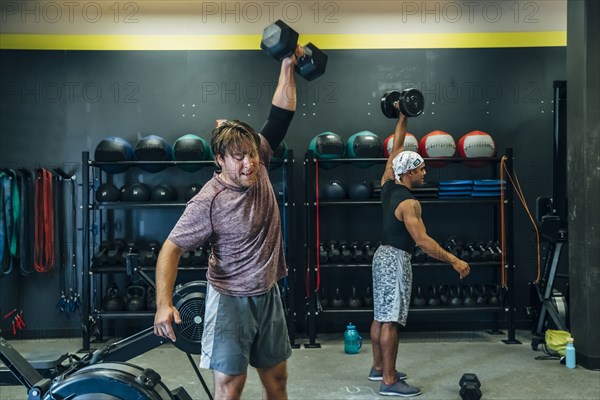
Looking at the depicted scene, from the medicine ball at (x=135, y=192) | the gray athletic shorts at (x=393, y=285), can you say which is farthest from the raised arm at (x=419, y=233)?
the medicine ball at (x=135, y=192)

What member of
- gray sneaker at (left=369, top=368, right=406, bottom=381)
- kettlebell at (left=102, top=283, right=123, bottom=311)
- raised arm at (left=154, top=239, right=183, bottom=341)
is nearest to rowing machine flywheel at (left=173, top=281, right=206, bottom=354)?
raised arm at (left=154, top=239, right=183, bottom=341)

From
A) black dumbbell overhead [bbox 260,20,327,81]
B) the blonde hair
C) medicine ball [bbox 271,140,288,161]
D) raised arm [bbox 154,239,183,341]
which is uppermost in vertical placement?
black dumbbell overhead [bbox 260,20,327,81]

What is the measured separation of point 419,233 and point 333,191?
1.79 metres

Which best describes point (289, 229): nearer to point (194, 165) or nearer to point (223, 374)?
point (194, 165)

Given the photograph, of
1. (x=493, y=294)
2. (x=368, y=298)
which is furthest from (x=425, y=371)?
(x=493, y=294)

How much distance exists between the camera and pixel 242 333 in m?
2.27

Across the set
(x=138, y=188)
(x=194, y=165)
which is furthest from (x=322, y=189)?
(x=138, y=188)

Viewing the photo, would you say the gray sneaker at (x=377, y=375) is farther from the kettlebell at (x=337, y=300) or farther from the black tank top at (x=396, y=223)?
the kettlebell at (x=337, y=300)

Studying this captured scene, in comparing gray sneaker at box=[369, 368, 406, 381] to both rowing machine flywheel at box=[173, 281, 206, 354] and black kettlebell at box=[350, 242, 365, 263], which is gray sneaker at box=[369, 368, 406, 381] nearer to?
black kettlebell at box=[350, 242, 365, 263]

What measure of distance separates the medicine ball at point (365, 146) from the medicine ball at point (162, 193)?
1.64 m

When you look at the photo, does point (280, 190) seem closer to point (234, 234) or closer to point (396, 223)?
point (396, 223)

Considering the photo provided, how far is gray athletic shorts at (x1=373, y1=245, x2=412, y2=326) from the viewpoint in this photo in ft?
12.2

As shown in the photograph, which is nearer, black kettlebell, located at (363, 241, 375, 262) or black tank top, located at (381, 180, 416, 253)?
black tank top, located at (381, 180, 416, 253)

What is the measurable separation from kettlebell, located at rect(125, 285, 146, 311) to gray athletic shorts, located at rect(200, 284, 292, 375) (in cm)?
309
